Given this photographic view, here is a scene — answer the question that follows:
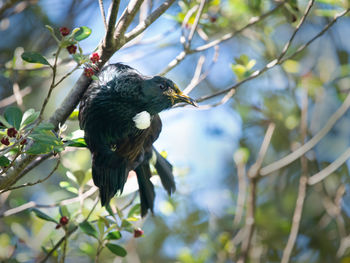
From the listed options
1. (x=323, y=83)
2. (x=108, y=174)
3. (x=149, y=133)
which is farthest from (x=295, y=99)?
(x=108, y=174)

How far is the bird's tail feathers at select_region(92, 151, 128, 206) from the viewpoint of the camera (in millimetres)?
2217

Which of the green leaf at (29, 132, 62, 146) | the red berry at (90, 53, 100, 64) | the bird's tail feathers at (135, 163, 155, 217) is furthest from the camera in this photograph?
the bird's tail feathers at (135, 163, 155, 217)

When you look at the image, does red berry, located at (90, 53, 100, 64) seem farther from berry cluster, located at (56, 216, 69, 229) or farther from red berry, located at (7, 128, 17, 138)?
berry cluster, located at (56, 216, 69, 229)

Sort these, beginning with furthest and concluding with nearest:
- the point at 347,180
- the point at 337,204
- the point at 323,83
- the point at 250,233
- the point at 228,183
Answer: the point at 228,183
the point at 347,180
the point at 323,83
the point at 337,204
the point at 250,233

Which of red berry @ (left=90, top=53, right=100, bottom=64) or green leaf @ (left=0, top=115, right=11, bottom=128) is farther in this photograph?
red berry @ (left=90, top=53, right=100, bottom=64)

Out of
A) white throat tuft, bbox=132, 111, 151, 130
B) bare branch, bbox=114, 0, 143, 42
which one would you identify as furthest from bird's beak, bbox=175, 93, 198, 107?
bare branch, bbox=114, 0, 143, 42

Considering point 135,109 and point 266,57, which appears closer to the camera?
point 135,109

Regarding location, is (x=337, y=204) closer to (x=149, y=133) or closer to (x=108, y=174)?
(x=149, y=133)

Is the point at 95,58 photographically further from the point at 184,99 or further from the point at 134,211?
the point at 134,211

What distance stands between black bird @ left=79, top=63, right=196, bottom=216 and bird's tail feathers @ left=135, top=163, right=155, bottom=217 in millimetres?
225

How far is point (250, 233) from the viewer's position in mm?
2762

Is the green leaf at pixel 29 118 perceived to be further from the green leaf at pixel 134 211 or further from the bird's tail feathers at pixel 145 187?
the bird's tail feathers at pixel 145 187

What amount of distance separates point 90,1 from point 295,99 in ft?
6.08

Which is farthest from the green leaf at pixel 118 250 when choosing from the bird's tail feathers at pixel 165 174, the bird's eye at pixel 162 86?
the bird's eye at pixel 162 86
